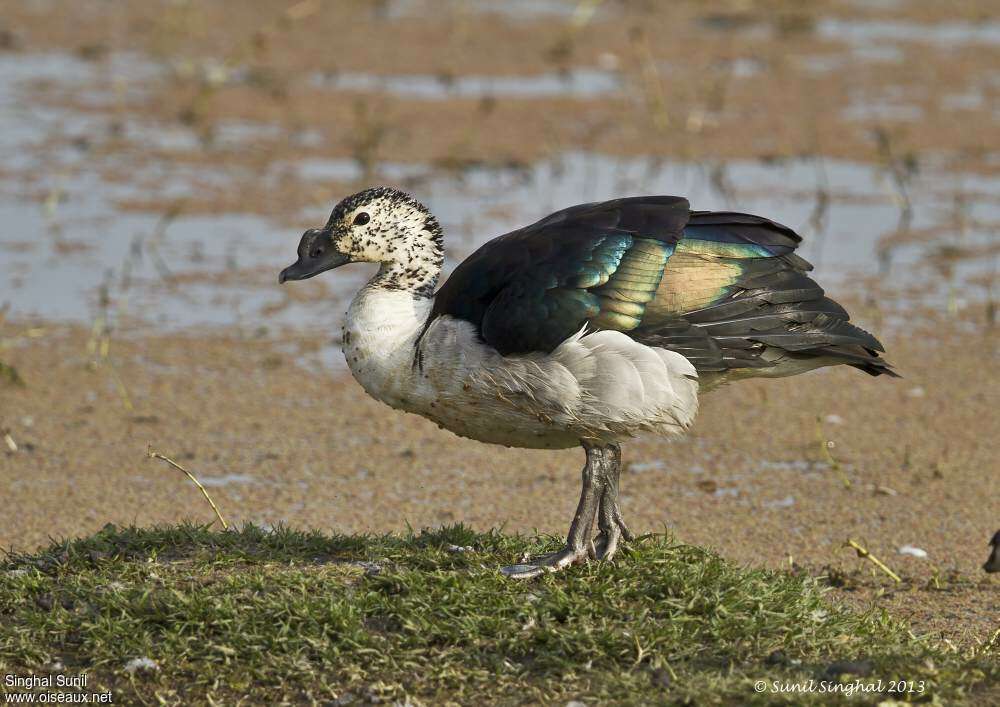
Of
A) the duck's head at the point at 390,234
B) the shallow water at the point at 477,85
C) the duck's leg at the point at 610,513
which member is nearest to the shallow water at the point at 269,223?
the shallow water at the point at 477,85

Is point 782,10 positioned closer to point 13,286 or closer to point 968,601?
point 13,286

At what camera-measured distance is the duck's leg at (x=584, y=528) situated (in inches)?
195

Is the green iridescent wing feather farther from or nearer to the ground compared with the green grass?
farther from the ground

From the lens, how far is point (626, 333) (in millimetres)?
4914

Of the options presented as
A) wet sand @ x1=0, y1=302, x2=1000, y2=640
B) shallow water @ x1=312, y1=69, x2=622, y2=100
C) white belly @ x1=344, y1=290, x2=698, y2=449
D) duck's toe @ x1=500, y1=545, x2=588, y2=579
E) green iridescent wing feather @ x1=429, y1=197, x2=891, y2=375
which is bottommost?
wet sand @ x1=0, y1=302, x2=1000, y2=640

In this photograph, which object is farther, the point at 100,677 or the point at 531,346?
the point at 531,346

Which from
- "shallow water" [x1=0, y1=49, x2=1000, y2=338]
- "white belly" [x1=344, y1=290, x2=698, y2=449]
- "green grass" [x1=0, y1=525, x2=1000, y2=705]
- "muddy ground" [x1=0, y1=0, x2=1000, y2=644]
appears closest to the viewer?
"green grass" [x1=0, y1=525, x2=1000, y2=705]

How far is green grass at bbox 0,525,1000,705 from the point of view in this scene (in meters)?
4.39

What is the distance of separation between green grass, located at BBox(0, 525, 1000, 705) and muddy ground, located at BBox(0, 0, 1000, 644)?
0.87 metres

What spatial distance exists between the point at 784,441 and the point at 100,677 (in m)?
3.82

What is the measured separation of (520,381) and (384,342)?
0.48m

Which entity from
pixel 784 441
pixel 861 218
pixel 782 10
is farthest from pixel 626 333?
pixel 782 10

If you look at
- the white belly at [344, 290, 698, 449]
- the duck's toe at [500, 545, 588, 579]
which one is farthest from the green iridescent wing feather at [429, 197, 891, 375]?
the duck's toe at [500, 545, 588, 579]

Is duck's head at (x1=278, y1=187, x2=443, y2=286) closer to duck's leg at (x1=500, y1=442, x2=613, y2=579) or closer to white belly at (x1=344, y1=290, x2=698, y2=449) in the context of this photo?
white belly at (x1=344, y1=290, x2=698, y2=449)
